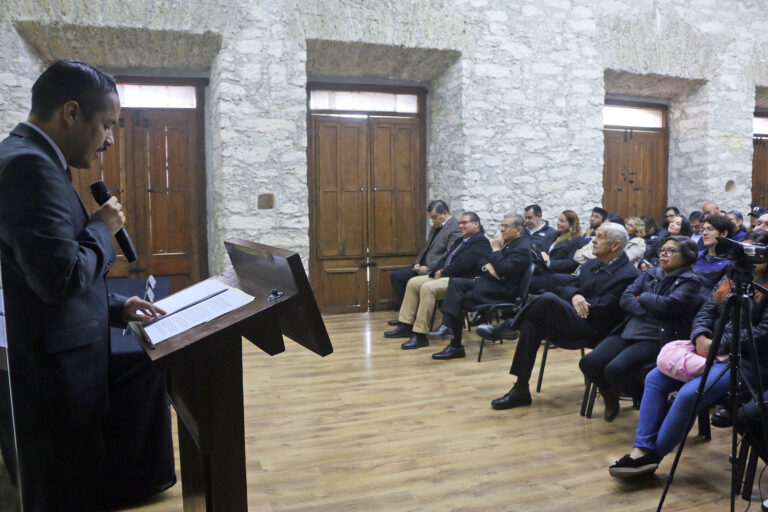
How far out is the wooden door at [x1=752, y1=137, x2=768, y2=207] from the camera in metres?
9.54

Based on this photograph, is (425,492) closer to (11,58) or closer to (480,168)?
(480,168)

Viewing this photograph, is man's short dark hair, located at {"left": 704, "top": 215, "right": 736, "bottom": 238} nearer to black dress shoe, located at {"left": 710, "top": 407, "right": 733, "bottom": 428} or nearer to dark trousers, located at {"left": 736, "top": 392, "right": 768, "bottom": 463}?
black dress shoe, located at {"left": 710, "top": 407, "right": 733, "bottom": 428}

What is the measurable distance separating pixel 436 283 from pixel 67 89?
430cm

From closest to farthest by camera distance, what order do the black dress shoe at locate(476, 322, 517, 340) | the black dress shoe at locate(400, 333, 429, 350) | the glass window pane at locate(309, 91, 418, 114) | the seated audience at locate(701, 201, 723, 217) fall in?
the black dress shoe at locate(476, 322, 517, 340)
the black dress shoe at locate(400, 333, 429, 350)
the glass window pane at locate(309, 91, 418, 114)
the seated audience at locate(701, 201, 723, 217)

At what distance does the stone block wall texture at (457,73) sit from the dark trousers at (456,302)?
1.74 metres

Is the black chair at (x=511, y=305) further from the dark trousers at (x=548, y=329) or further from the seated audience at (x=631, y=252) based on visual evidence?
the seated audience at (x=631, y=252)

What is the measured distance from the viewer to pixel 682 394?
8.77 feet

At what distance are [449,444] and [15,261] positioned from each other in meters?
2.27

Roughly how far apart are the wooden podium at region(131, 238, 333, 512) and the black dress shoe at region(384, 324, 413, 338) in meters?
4.26

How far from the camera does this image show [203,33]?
19.3 ft

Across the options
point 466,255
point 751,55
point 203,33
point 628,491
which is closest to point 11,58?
point 203,33

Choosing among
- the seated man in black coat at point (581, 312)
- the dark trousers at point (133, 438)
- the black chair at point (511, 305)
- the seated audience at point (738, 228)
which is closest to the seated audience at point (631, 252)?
the seated audience at point (738, 228)

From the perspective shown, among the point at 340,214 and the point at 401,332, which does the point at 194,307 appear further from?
the point at 340,214

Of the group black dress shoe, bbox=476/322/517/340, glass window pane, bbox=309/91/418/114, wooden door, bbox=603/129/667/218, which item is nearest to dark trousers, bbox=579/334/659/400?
black dress shoe, bbox=476/322/517/340
